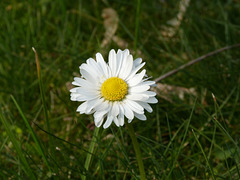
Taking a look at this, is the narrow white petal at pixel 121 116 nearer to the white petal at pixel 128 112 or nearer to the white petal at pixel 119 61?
the white petal at pixel 128 112

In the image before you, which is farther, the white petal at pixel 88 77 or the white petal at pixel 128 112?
the white petal at pixel 88 77

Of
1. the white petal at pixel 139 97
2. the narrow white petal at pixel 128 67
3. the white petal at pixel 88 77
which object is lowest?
the white petal at pixel 139 97

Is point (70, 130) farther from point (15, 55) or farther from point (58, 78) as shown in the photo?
point (15, 55)

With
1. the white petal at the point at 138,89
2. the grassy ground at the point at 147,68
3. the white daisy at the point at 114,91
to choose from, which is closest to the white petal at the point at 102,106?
the white daisy at the point at 114,91

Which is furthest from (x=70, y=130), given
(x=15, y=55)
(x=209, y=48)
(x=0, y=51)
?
(x=209, y=48)

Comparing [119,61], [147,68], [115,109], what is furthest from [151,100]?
[147,68]

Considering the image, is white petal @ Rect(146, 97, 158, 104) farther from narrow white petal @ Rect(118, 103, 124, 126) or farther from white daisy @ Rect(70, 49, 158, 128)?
narrow white petal @ Rect(118, 103, 124, 126)
